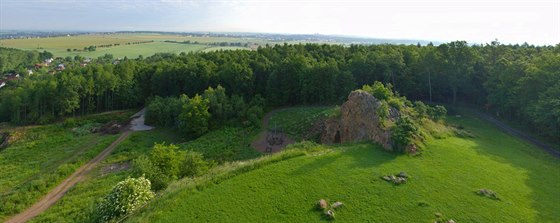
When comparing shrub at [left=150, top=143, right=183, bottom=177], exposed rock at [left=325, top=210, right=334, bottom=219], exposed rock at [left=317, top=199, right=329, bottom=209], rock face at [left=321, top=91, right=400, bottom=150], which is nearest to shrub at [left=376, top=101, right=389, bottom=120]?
rock face at [left=321, top=91, right=400, bottom=150]

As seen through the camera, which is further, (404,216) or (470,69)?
(470,69)

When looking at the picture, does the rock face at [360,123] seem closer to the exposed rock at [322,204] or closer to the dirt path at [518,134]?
the exposed rock at [322,204]

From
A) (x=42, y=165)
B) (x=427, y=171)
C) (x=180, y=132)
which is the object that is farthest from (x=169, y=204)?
(x=180, y=132)

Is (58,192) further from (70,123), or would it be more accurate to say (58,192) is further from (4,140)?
(70,123)

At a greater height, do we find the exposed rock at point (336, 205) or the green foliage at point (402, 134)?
the green foliage at point (402, 134)

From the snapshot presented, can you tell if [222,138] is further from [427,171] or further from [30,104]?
[30,104]

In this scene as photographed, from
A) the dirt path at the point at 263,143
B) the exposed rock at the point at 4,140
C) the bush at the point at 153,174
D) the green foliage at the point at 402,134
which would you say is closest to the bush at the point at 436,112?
the green foliage at the point at 402,134

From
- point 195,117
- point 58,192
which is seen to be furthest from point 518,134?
point 58,192
